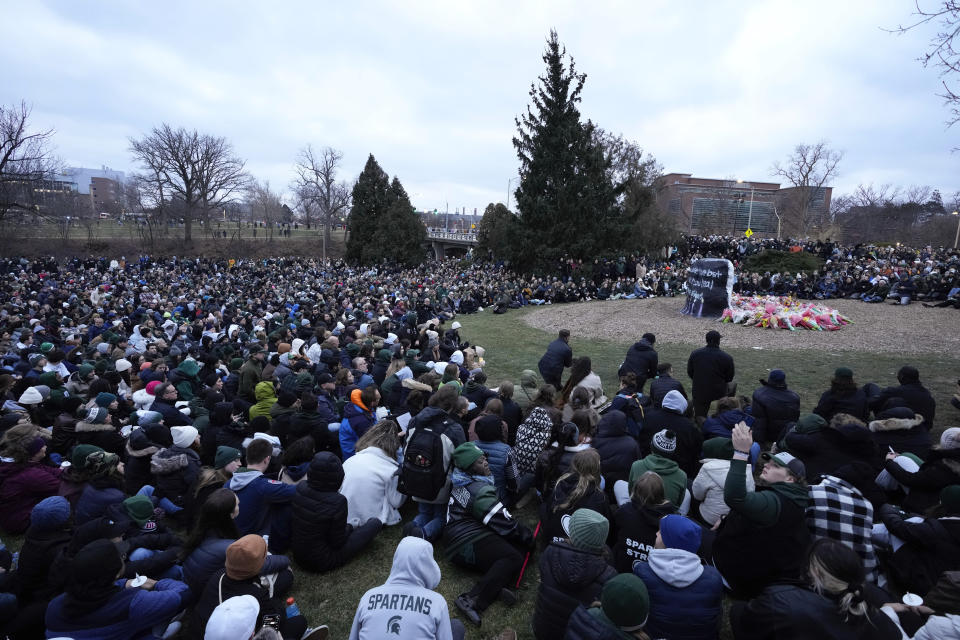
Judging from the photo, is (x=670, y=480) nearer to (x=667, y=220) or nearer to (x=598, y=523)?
(x=598, y=523)

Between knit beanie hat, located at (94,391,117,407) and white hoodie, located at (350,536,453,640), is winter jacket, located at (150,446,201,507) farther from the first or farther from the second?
white hoodie, located at (350,536,453,640)

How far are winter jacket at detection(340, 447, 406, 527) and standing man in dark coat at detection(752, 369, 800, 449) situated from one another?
489cm

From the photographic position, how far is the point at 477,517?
4254mm

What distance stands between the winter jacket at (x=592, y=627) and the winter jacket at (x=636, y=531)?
1.14 m

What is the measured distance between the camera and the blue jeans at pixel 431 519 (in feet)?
15.9

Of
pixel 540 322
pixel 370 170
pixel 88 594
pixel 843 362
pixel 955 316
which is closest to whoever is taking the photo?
pixel 88 594

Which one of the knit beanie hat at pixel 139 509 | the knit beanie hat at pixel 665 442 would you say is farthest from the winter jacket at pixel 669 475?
the knit beanie hat at pixel 139 509

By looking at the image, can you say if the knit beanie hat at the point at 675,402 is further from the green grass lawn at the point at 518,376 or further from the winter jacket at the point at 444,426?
the winter jacket at the point at 444,426

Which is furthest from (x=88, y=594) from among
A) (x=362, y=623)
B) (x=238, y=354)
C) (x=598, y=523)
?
(x=238, y=354)

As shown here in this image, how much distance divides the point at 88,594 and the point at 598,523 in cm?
327

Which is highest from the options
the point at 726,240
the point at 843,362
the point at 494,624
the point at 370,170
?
the point at 370,170

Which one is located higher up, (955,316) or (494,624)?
(955,316)

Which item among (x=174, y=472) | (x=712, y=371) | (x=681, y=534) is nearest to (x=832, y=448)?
(x=681, y=534)

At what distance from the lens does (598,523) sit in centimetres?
314
